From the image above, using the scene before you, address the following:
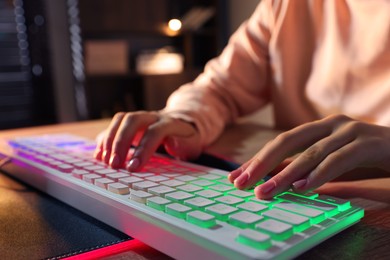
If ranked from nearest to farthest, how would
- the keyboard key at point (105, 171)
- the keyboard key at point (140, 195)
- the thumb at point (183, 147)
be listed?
the keyboard key at point (140, 195) < the keyboard key at point (105, 171) < the thumb at point (183, 147)

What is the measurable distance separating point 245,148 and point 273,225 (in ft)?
1.22

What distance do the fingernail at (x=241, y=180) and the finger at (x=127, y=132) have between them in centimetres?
18

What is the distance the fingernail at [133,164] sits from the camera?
0.50 m

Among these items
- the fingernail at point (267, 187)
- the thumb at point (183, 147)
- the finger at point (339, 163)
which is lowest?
the thumb at point (183, 147)

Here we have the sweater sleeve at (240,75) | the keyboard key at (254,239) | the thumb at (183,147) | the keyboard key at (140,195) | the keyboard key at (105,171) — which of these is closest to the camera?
the keyboard key at (254,239)

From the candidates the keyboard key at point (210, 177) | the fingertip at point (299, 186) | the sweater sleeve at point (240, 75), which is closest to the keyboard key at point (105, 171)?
the keyboard key at point (210, 177)

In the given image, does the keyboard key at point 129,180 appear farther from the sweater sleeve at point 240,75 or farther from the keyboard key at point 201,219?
the sweater sleeve at point 240,75

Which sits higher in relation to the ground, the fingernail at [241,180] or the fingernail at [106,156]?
the fingernail at [241,180]

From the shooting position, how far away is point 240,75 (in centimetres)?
89

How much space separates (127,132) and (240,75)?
39 cm

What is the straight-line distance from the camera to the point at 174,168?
1.68 ft

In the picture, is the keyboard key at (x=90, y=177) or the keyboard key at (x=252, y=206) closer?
the keyboard key at (x=252, y=206)

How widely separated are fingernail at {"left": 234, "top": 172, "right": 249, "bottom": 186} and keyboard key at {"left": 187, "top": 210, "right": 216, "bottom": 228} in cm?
8

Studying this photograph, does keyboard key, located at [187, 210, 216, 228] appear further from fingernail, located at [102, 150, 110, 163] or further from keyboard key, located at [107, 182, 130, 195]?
fingernail, located at [102, 150, 110, 163]
